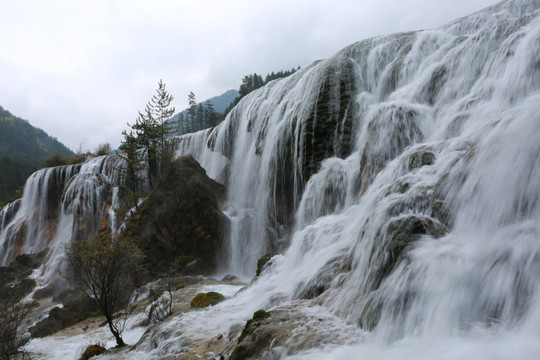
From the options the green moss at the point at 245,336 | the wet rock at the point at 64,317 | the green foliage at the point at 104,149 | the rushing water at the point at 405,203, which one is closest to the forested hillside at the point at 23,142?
the green foliage at the point at 104,149

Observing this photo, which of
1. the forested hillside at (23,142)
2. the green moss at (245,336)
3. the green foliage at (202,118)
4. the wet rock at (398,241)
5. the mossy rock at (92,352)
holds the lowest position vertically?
the mossy rock at (92,352)

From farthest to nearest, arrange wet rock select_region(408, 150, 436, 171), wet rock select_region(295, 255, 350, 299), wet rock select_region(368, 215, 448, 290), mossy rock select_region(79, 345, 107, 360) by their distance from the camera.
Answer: mossy rock select_region(79, 345, 107, 360) < wet rock select_region(408, 150, 436, 171) < wet rock select_region(295, 255, 350, 299) < wet rock select_region(368, 215, 448, 290)

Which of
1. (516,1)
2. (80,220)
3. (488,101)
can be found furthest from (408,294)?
(80,220)

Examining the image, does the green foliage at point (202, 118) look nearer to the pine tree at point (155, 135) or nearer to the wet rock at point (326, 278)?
the pine tree at point (155, 135)

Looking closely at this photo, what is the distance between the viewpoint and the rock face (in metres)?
18.9

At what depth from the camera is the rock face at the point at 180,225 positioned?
18859 millimetres

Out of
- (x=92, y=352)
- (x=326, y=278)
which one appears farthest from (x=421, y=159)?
(x=92, y=352)

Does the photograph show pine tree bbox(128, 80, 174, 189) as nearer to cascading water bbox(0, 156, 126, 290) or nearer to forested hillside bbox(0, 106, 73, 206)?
cascading water bbox(0, 156, 126, 290)

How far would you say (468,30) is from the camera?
52.4 feet

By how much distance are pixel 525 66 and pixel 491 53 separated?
10.9ft

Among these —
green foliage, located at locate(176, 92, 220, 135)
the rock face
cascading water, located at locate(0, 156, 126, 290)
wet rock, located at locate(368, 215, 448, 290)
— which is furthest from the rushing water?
green foliage, located at locate(176, 92, 220, 135)

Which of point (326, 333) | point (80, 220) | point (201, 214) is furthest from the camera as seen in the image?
point (80, 220)

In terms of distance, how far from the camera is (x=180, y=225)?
19.5 metres

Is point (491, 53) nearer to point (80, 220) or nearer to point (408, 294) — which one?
point (408, 294)
